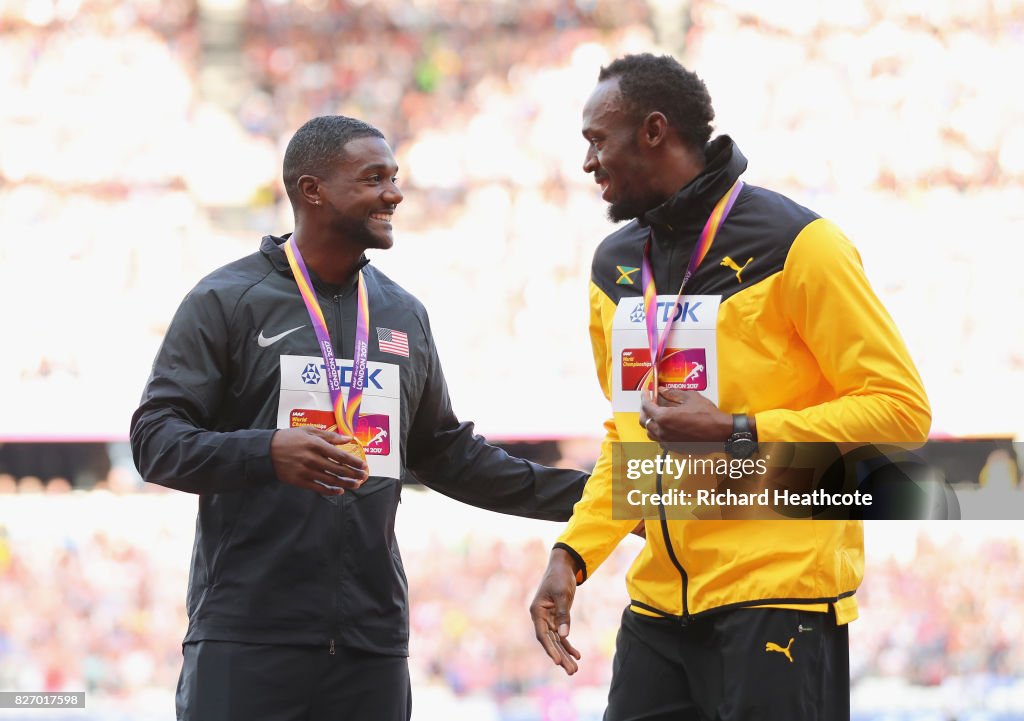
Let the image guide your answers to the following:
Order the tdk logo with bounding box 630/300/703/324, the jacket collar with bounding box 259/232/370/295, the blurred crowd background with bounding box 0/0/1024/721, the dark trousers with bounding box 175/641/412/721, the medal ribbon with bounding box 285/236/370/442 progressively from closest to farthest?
1. the tdk logo with bounding box 630/300/703/324
2. the dark trousers with bounding box 175/641/412/721
3. the medal ribbon with bounding box 285/236/370/442
4. the jacket collar with bounding box 259/232/370/295
5. the blurred crowd background with bounding box 0/0/1024/721

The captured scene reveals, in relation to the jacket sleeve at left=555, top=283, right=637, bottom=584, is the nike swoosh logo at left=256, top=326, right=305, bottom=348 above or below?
above

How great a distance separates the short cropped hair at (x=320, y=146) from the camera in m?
2.64

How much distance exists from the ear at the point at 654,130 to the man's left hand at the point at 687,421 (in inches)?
21.7

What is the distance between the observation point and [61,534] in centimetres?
779

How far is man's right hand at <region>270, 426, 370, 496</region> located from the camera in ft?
7.34

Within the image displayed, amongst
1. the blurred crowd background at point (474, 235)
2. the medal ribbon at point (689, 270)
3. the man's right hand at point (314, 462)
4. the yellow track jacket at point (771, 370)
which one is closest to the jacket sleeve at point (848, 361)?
the yellow track jacket at point (771, 370)

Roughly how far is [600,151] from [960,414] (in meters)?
5.93

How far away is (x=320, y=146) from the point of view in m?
2.66

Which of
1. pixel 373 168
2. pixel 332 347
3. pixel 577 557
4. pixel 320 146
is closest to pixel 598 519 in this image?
pixel 577 557

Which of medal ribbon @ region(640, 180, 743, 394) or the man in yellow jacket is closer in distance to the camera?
the man in yellow jacket

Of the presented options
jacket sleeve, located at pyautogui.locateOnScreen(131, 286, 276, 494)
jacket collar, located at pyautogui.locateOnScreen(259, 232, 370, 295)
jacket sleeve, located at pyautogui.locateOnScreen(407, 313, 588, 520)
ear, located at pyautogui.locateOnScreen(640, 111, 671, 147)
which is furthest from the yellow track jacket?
jacket sleeve, located at pyautogui.locateOnScreen(131, 286, 276, 494)

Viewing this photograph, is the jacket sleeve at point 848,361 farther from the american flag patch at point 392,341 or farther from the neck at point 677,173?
the american flag patch at point 392,341

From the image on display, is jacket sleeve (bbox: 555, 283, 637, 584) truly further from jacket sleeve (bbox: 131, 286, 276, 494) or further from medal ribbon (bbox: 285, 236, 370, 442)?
jacket sleeve (bbox: 131, 286, 276, 494)

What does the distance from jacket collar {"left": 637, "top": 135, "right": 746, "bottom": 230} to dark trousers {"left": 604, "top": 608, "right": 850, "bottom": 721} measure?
0.74 meters
